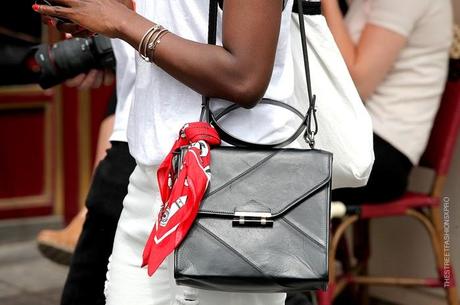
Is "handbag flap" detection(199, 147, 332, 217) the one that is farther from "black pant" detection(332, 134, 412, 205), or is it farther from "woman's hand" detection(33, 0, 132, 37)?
"black pant" detection(332, 134, 412, 205)

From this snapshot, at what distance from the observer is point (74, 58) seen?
2.93 metres

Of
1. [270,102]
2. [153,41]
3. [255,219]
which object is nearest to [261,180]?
[255,219]

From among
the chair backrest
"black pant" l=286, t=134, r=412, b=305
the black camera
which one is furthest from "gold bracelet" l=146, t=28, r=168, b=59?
the chair backrest

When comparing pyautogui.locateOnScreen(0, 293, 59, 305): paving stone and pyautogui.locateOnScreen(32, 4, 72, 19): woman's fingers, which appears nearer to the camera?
pyautogui.locateOnScreen(32, 4, 72, 19): woman's fingers

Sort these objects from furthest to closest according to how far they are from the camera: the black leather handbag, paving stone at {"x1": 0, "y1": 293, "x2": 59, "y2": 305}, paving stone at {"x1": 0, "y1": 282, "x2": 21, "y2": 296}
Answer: paving stone at {"x1": 0, "y1": 282, "x2": 21, "y2": 296} → paving stone at {"x1": 0, "y1": 293, "x2": 59, "y2": 305} → the black leather handbag

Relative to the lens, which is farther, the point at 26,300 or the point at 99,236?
the point at 26,300

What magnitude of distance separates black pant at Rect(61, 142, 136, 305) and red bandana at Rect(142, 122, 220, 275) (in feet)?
3.15

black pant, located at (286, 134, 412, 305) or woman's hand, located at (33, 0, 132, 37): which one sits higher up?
woman's hand, located at (33, 0, 132, 37)

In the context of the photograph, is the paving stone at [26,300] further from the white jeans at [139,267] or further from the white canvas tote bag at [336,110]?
the white canvas tote bag at [336,110]

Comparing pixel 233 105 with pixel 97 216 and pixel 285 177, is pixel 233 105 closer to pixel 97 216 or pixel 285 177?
pixel 285 177

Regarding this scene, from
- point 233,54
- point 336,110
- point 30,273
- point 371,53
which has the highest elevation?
point 233,54

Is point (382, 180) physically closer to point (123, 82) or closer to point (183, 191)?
point (123, 82)

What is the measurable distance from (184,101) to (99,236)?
1010mm

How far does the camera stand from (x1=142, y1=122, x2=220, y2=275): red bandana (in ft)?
6.39
